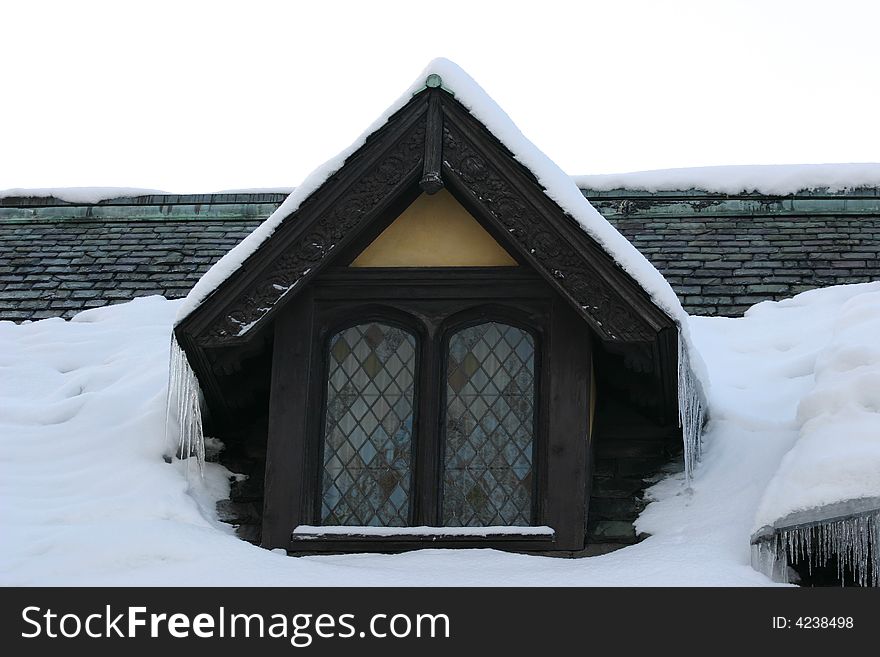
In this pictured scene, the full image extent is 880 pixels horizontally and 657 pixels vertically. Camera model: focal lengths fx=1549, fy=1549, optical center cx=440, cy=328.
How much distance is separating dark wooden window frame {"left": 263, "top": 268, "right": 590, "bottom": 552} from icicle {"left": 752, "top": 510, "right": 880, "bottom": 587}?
858 mm

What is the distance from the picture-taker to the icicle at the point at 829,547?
19.8 ft

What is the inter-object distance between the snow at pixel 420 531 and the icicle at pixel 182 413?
83 centimetres

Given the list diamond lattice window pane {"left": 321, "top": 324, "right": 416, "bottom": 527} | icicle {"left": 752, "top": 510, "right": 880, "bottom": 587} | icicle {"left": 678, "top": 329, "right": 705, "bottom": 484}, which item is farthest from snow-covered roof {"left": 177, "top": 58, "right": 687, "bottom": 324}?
icicle {"left": 752, "top": 510, "right": 880, "bottom": 587}

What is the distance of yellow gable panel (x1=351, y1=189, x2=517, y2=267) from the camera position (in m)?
7.20

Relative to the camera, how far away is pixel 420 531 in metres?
6.66

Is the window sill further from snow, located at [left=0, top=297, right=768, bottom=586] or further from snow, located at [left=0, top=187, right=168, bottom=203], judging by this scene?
snow, located at [left=0, top=187, right=168, bottom=203]

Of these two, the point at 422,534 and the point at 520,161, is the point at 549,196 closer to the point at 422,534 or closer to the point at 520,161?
the point at 520,161

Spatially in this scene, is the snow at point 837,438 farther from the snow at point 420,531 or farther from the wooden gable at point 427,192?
the snow at point 420,531

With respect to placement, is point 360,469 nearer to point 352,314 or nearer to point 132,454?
point 352,314
